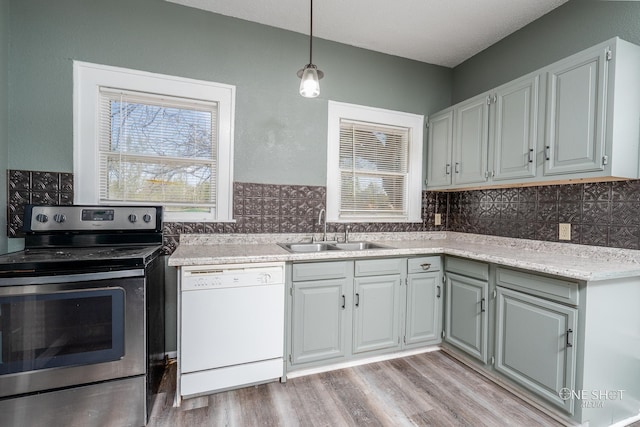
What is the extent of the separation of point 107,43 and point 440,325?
3505mm

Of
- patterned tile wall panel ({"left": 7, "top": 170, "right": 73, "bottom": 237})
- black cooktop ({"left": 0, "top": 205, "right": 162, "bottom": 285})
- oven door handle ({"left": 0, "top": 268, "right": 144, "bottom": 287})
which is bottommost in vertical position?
oven door handle ({"left": 0, "top": 268, "right": 144, "bottom": 287})

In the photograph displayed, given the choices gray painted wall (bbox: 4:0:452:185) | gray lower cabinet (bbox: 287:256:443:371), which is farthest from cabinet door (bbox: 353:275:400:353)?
gray painted wall (bbox: 4:0:452:185)

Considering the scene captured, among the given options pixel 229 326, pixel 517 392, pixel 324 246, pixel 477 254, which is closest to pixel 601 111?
pixel 477 254

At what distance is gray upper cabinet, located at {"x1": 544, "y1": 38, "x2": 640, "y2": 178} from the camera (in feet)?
5.46

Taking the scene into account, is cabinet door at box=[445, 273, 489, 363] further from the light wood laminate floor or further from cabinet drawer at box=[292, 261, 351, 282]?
cabinet drawer at box=[292, 261, 351, 282]

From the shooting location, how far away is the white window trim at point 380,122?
2.75 m

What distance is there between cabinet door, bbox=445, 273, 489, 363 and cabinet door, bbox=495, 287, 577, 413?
5.0 inches

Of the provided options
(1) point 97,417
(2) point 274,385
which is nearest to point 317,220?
(2) point 274,385

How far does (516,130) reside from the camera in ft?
7.13

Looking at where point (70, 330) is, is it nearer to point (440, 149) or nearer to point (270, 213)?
point (270, 213)

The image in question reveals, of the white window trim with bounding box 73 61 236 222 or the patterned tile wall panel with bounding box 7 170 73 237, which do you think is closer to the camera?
the patterned tile wall panel with bounding box 7 170 73 237

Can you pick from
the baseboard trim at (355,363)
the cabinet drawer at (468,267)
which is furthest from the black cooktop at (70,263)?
the cabinet drawer at (468,267)

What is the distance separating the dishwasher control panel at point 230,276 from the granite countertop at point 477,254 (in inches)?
1.7

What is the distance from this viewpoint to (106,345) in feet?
4.98
